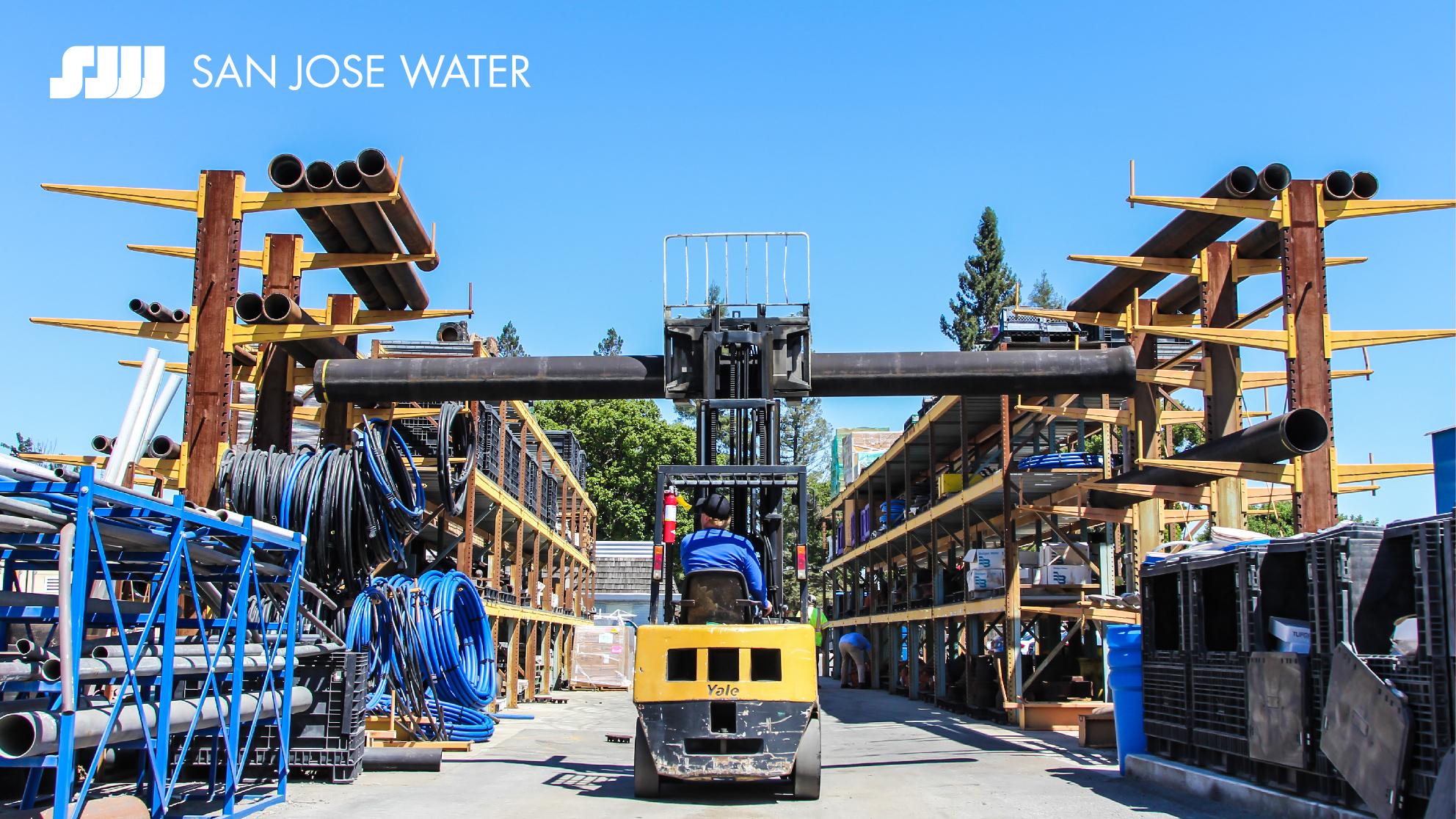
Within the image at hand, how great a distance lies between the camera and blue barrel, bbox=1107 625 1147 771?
39.1ft

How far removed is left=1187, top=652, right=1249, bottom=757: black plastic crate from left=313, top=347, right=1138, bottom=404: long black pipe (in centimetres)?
465

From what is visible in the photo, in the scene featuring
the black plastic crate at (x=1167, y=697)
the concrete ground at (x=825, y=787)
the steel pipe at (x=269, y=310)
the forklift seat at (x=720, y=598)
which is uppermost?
the steel pipe at (x=269, y=310)

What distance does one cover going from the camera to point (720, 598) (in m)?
10.8

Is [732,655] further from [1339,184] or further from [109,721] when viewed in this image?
[1339,184]

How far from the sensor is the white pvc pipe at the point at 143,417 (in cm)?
1414

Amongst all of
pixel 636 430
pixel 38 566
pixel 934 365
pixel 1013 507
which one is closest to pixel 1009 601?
pixel 1013 507

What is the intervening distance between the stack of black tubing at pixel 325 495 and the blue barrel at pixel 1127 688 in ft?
24.5

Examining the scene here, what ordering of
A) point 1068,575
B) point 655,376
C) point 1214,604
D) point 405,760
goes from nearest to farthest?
point 1214,604 → point 405,760 → point 655,376 → point 1068,575

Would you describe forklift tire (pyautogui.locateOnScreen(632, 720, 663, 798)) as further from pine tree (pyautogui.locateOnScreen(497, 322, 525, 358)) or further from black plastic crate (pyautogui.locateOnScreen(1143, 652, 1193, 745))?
pine tree (pyautogui.locateOnScreen(497, 322, 525, 358))

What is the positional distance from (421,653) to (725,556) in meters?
5.01

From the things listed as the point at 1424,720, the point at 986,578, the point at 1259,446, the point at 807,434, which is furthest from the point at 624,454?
the point at 1424,720

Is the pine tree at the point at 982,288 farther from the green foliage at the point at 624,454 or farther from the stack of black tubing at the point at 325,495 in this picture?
→ the stack of black tubing at the point at 325,495

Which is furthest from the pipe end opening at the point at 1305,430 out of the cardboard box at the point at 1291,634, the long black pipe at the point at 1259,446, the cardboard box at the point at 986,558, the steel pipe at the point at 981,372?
the cardboard box at the point at 986,558

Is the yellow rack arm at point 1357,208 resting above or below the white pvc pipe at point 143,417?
above
